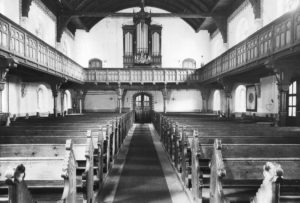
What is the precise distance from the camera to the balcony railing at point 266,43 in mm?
7398

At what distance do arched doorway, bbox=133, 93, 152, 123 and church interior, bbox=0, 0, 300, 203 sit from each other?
0.09m

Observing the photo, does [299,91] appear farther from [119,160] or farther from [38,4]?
[38,4]

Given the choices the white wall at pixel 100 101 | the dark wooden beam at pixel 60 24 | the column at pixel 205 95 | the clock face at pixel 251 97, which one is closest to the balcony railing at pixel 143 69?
the column at pixel 205 95

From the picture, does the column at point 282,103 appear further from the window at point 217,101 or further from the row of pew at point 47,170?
the window at point 217,101

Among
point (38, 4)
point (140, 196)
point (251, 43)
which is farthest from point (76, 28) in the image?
point (140, 196)

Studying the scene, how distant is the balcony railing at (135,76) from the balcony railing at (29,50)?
15.0 feet

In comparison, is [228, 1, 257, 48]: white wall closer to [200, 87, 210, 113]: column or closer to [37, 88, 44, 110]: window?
[200, 87, 210, 113]: column

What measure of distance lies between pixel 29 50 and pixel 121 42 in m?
14.3

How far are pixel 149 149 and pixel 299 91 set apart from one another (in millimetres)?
6259

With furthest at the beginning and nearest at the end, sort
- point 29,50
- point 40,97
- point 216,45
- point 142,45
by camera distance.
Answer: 1. point 216,45
2. point 142,45
3. point 40,97
4. point 29,50

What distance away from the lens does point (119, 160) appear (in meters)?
7.75

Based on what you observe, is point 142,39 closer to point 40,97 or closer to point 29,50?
point 40,97

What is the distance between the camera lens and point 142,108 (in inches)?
940

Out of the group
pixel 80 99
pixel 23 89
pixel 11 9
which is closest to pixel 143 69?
pixel 80 99
